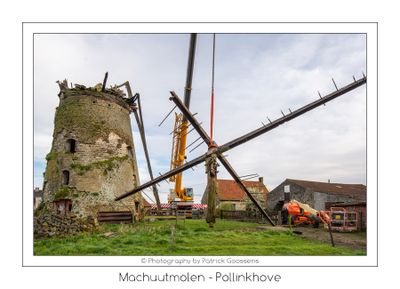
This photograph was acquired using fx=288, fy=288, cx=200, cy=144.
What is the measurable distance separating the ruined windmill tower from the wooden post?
8.84 metres

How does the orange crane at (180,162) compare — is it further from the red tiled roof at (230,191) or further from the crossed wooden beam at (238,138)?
the red tiled roof at (230,191)

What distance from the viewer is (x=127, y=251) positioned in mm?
8414

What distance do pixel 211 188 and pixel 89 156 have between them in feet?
32.4

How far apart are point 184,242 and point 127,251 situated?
2.04 metres

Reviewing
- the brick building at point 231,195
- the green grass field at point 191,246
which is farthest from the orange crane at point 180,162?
the brick building at point 231,195

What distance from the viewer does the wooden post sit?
361 inches

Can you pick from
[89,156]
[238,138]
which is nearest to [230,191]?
[89,156]

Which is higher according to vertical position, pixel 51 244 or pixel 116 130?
pixel 116 130

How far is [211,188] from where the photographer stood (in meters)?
9.20

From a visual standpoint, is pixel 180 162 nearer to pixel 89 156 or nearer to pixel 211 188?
pixel 89 156

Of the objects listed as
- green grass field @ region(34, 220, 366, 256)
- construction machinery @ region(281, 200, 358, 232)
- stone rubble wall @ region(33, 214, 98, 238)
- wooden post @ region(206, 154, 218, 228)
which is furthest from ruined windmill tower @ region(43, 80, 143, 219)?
construction machinery @ region(281, 200, 358, 232)
